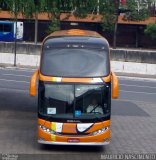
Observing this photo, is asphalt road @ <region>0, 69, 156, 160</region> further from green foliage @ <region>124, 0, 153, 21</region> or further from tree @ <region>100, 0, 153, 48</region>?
green foliage @ <region>124, 0, 153, 21</region>

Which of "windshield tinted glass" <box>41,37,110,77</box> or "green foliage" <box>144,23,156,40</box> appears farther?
"green foliage" <box>144,23,156,40</box>

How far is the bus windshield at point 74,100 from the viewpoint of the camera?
56.1 ft

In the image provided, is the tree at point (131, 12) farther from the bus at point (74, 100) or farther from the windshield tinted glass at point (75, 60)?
the bus at point (74, 100)

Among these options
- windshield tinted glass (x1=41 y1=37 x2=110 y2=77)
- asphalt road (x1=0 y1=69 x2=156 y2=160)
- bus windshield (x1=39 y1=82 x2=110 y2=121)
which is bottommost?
asphalt road (x1=0 y1=69 x2=156 y2=160)

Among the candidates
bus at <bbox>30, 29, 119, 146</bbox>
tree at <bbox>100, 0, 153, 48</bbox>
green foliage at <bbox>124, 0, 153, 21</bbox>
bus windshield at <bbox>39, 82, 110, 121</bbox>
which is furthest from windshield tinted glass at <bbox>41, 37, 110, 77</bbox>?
green foliage at <bbox>124, 0, 153, 21</bbox>

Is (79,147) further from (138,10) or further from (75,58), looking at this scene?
(138,10)

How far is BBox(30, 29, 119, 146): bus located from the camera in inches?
669

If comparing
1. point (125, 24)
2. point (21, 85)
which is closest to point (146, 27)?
point (125, 24)

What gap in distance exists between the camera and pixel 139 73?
4044cm

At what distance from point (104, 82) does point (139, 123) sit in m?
6.15

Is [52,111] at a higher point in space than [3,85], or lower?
higher

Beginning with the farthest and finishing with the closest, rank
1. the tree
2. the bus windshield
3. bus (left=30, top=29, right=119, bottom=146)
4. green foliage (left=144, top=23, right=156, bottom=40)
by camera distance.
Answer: green foliage (left=144, top=23, right=156, bottom=40), the tree, the bus windshield, bus (left=30, top=29, right=119, bottom=146)

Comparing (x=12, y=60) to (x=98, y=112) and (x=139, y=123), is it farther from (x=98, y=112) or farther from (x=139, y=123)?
(x=98, y=112)

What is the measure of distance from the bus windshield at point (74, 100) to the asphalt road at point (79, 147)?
→ 41.5 inches
